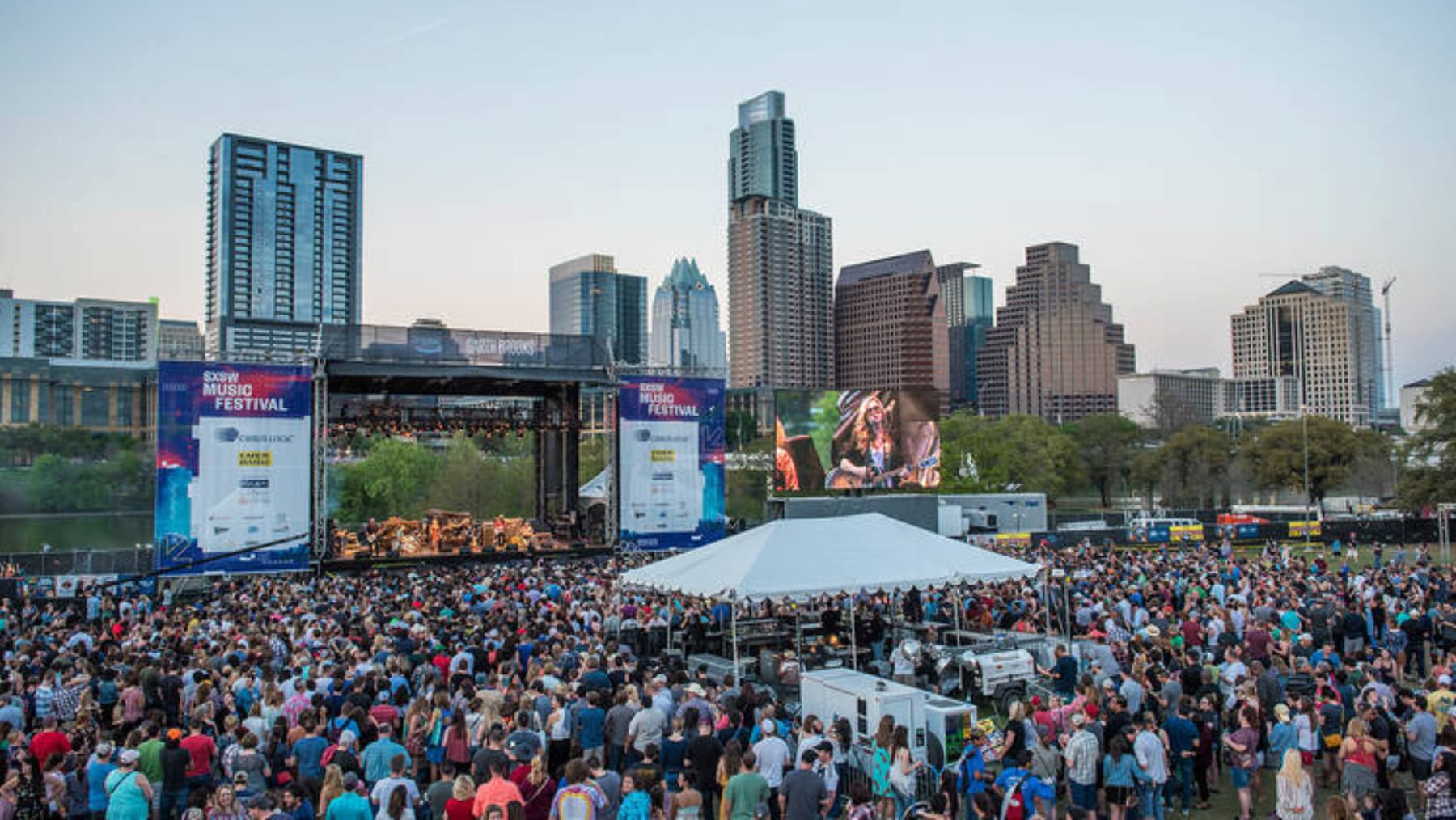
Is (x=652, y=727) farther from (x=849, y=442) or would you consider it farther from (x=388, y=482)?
(x=388, y=482)

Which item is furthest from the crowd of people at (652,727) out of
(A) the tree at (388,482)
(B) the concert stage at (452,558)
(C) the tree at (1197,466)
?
(C) the tree at (1197,466)

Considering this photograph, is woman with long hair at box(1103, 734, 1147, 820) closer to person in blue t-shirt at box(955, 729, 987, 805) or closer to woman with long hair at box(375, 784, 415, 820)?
person in blue t-shirt at box(955, 729, 987, 805)

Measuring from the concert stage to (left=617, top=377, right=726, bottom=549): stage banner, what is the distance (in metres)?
1.69

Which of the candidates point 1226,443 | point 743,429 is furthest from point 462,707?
point 1226,443

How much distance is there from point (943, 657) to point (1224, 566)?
1312 cm

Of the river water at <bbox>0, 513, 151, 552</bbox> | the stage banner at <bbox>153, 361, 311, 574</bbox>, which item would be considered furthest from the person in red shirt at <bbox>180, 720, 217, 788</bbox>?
the river water at <bbox>0, 513, 151, 552</bbox>

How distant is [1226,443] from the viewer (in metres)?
77.2

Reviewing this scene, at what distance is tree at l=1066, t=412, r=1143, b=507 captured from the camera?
93.6 metres

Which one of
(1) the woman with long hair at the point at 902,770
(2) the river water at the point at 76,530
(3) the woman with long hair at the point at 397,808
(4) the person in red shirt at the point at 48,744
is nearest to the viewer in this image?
(3) the woman with long hair at the point at 397,808

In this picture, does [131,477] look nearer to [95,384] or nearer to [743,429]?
[95,384]

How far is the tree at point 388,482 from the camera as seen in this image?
6731 centimetres

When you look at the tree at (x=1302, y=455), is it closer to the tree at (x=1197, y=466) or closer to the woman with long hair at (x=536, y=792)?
the tree at (x=1197, y=466)

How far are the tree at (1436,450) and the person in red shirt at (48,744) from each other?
172ft

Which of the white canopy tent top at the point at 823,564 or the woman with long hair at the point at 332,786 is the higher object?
the white canopy tent top at the point at 823,564
